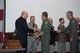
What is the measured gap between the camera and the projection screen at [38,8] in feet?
25.7

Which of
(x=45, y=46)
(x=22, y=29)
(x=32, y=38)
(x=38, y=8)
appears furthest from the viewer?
(x=38, y=8)

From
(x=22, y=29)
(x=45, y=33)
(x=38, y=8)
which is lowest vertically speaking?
(x=45, y=33)

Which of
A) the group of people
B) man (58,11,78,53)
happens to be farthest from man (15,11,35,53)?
man (58,11,78,53)

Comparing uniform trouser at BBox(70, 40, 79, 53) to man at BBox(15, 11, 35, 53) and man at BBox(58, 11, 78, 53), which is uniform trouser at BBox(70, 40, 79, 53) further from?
man at BBox(15, 11, 35, 53)

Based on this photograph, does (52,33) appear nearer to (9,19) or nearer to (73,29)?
(73,29)

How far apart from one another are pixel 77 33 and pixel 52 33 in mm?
666

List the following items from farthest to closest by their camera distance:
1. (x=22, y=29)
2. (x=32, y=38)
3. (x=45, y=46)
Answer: (x=32, y=38) → (x=45, y=46) → (x=22, y=29)

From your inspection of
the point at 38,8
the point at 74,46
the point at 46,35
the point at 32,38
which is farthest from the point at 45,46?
the point at 38,8

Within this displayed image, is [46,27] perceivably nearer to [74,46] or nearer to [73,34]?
[73,34]

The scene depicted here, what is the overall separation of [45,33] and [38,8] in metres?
1.35

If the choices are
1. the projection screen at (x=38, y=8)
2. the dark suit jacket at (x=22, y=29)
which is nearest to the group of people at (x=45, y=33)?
the dark suit jacket at (x=22, y=29)

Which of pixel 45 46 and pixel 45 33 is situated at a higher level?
pixel 45 33

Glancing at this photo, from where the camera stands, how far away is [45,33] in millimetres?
6957

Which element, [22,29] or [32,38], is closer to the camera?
[22,29]
